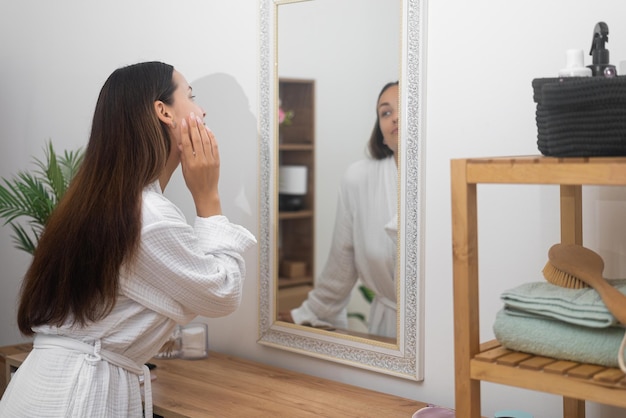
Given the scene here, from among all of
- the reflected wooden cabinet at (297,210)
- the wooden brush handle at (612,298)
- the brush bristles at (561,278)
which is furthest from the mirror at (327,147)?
the wooden brush handle at (612,298)

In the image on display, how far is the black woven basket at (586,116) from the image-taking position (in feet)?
3.65

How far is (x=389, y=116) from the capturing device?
179 centimetres

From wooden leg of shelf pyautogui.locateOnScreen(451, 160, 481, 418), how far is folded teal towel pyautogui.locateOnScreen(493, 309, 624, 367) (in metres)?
0.06

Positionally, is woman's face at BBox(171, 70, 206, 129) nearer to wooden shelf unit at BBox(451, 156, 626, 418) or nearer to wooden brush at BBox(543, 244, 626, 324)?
wooden shelf unit at BBox(451, 156, 626, 418)

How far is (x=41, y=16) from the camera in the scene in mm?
2809

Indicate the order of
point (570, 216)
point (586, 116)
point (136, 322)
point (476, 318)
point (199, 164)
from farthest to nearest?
point (199, 164) → point (136, 322) → point (570, 216) → point (476, 318) → point (586, 116)

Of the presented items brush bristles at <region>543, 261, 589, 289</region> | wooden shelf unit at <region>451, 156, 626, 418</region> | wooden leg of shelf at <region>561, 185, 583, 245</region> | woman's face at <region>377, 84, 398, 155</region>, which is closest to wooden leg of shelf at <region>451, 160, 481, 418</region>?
wooden shelf unit at <region>451, 156, 626, 418</region>

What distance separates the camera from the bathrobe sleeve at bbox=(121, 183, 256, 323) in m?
1.56

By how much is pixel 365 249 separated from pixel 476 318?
66 cm

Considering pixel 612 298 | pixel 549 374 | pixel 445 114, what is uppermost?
pixel 445 114

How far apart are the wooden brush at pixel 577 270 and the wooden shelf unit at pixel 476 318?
121mm

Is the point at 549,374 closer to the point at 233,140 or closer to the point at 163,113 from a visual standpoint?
the point at 163,113

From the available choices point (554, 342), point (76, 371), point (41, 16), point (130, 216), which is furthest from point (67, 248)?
point (41, 16)

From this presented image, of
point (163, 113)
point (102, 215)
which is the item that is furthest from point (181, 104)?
point (102, 215)
